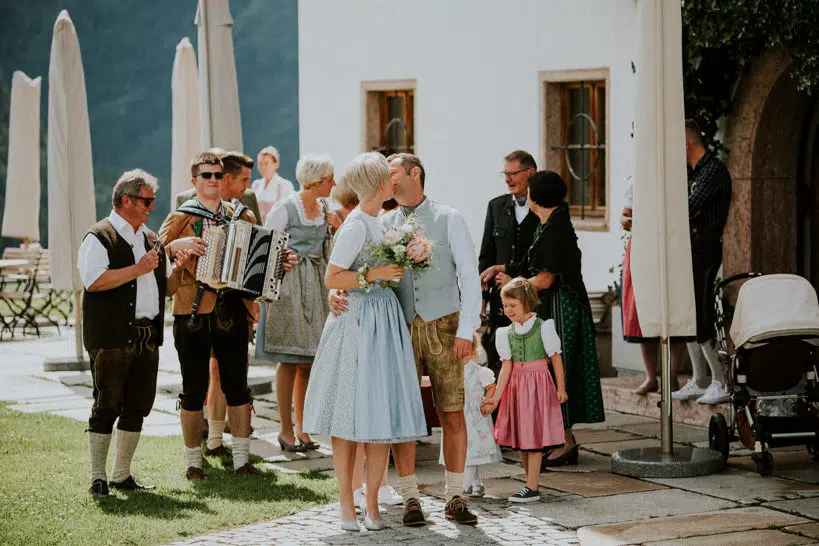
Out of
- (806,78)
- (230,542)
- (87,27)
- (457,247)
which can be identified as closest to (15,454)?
(230,542)

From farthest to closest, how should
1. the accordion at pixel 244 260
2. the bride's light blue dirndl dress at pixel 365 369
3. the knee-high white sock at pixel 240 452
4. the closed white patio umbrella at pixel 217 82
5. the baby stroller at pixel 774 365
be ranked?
the closed white patio umbrella at pixel 217 82 < the knee-high white sock at pixel 240 452 < the baby stroller at pixel 774 365 < the accordion at pixel 244 260 < the bride's light blue dirndl dress at pixel 365 369

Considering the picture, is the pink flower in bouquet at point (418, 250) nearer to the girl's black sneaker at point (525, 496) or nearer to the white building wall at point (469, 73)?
the girl's black sneaker at point (525, 496)

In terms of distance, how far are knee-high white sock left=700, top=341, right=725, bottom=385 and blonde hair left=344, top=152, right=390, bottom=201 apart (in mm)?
4018

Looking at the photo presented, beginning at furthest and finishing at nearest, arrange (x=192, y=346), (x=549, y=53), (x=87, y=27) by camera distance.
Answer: (x=87, y=27) < (x=549, y=53) < (x=192, y=346)

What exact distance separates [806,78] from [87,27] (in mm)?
19231

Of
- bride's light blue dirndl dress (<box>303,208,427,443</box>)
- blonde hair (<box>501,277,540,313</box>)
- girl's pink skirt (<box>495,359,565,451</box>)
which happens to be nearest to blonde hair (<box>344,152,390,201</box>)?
bride's light blue dirndl dress (<box>303,208,427,443</box>)

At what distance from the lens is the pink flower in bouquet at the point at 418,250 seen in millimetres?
7418

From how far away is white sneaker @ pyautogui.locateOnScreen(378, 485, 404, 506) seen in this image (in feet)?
27.2

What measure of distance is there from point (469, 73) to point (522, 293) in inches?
286

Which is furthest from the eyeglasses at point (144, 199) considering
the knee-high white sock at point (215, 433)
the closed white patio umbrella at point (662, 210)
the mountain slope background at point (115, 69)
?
the mountain slope background at point (115, 69)

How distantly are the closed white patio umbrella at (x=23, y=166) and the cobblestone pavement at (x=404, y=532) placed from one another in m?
13.0

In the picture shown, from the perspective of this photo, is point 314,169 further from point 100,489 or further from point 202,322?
point 100,489

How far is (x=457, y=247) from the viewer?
7.78 m

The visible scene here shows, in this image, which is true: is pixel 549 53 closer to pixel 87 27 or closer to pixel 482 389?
pixel 482 389
